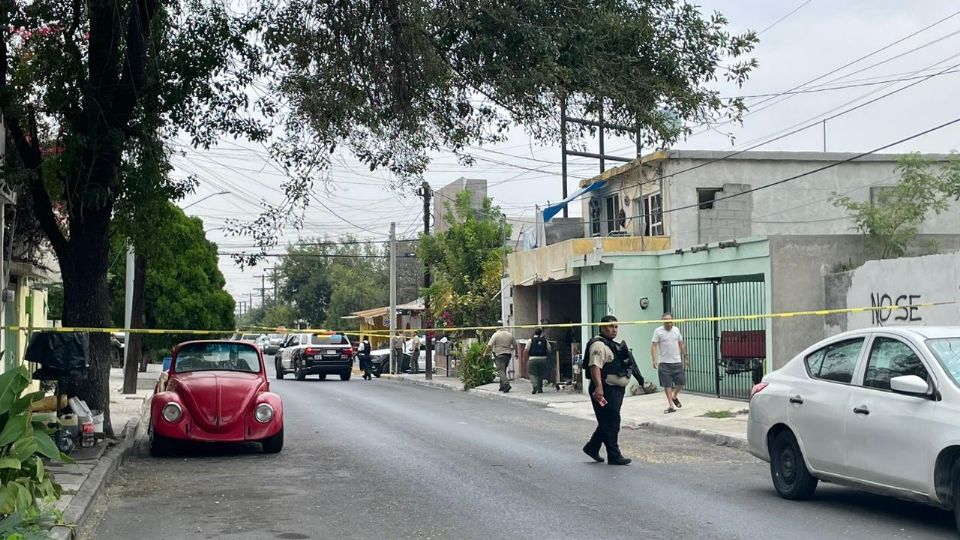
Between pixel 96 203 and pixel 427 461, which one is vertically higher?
pixel 96 203

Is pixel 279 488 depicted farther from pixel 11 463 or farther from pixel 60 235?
pixel 60 235

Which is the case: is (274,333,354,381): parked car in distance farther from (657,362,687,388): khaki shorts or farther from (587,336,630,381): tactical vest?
(587,336,630,381): tactical vest

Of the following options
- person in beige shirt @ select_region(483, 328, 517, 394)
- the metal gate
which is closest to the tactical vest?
the metal gate

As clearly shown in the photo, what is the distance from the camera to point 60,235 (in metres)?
15.7

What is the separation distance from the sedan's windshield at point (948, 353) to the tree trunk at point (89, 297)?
11.2 metres

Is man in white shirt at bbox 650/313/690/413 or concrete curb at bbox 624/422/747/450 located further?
man in white shirt at bbox 650/313/690/413

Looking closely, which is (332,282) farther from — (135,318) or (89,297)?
(89,297)

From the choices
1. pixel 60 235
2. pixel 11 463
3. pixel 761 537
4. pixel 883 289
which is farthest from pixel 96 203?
pixel 883 289

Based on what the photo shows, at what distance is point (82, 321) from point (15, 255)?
231 inches

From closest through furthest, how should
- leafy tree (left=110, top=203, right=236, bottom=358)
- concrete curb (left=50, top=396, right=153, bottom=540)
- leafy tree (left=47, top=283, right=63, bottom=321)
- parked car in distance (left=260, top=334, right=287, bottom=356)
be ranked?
concrete curb (left=50, top=396, right=153, bottom=540) → leafy tree (left=110, top=203, right=236, bottom=358) → leafy tree (left=47, top=283, right=63, bottom=321) → parked car in distance (left=260, top=334, right=287, bottom=356)

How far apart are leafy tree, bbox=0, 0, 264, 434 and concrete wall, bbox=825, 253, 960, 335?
10422mm

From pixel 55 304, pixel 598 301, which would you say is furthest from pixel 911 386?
pixel 55 304

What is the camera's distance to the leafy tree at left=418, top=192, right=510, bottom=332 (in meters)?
42.4

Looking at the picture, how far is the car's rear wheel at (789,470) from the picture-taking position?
10.4 metres
